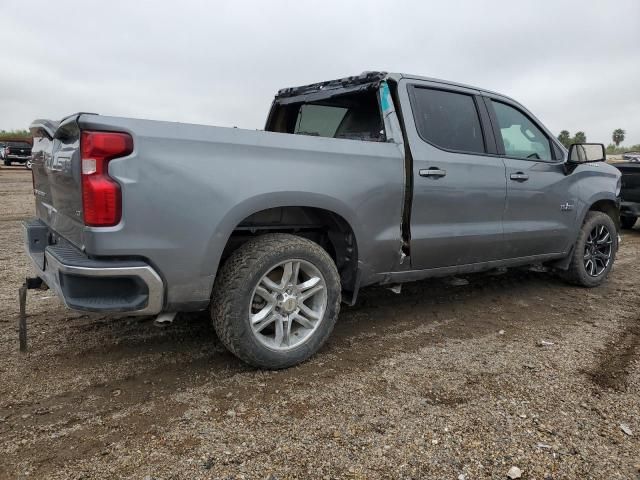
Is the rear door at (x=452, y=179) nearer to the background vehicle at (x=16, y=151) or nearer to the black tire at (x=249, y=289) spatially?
the black tire at (x=249, y=289)

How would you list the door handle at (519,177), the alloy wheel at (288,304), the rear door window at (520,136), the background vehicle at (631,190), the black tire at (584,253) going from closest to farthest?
the alloy wheel at (288,304) < the door handle at (519,177) < the rear door window at (520,136) < the black tire at (584,253) < the background vehicle at (631,190)

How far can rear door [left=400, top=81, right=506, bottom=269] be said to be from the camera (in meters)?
3.49

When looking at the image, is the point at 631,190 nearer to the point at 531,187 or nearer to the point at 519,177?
the point at 531,187

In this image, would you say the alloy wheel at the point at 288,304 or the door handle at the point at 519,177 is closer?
the alloy wheel at the point at 288,304

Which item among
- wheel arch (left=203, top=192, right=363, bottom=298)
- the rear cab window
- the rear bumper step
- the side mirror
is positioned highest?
the rear cab window

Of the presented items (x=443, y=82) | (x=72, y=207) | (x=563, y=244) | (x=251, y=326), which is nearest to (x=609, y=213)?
(x=563, y=244)

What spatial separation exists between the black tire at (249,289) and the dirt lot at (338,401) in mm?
136

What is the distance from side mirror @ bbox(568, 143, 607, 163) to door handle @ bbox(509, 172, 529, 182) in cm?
70

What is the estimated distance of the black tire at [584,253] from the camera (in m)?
4.96

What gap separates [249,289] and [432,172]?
163 centimetres

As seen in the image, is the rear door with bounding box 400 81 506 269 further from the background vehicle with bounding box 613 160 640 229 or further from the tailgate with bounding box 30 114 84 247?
the background vehicle with bounding box 613 160 640 229

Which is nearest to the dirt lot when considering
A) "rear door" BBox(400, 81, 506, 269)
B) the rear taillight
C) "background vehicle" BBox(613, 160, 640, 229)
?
"rear door" BBox(400, 81, 506, 269)

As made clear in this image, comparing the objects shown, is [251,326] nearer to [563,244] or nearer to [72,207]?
[72,207]

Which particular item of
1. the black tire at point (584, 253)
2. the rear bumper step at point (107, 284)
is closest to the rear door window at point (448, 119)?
the black tire at point (584, 253)
